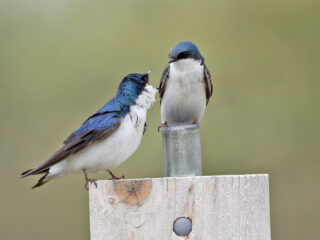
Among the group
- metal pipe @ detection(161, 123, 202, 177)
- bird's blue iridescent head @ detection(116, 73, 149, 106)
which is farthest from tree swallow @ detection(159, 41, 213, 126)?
metal pipe @ detection(161, 123, 202, 177)

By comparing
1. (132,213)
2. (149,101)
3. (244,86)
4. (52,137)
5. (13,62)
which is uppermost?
(13,62)

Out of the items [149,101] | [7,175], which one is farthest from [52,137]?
[149,101]

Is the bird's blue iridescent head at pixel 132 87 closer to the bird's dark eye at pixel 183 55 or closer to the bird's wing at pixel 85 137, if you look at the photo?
the bird's wing at pixel 85 137

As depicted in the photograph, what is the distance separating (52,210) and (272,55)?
2.23 meters

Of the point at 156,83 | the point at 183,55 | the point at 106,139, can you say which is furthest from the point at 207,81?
the point at 106,139

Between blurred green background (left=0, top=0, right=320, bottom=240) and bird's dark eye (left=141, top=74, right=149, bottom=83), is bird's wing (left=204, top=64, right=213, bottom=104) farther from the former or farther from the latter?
bird's dark eye (left=141, top=74, right=149, bottom=83)

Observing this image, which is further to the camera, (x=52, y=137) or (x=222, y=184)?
(x=52, y=137)

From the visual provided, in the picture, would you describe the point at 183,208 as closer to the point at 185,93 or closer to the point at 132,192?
the point at 132,192

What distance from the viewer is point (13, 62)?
6.30 meters

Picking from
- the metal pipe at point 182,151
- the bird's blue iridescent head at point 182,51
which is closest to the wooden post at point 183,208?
the metal pipe at point 182,151

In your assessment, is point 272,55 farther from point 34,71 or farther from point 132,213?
point 132,213

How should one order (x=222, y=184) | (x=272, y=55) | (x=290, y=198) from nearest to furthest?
(x=222, y=184) → (x=290, y=198) → (x=272, y=55)

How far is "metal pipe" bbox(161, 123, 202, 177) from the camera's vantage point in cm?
216

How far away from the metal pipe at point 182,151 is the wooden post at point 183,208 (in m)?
0.17
